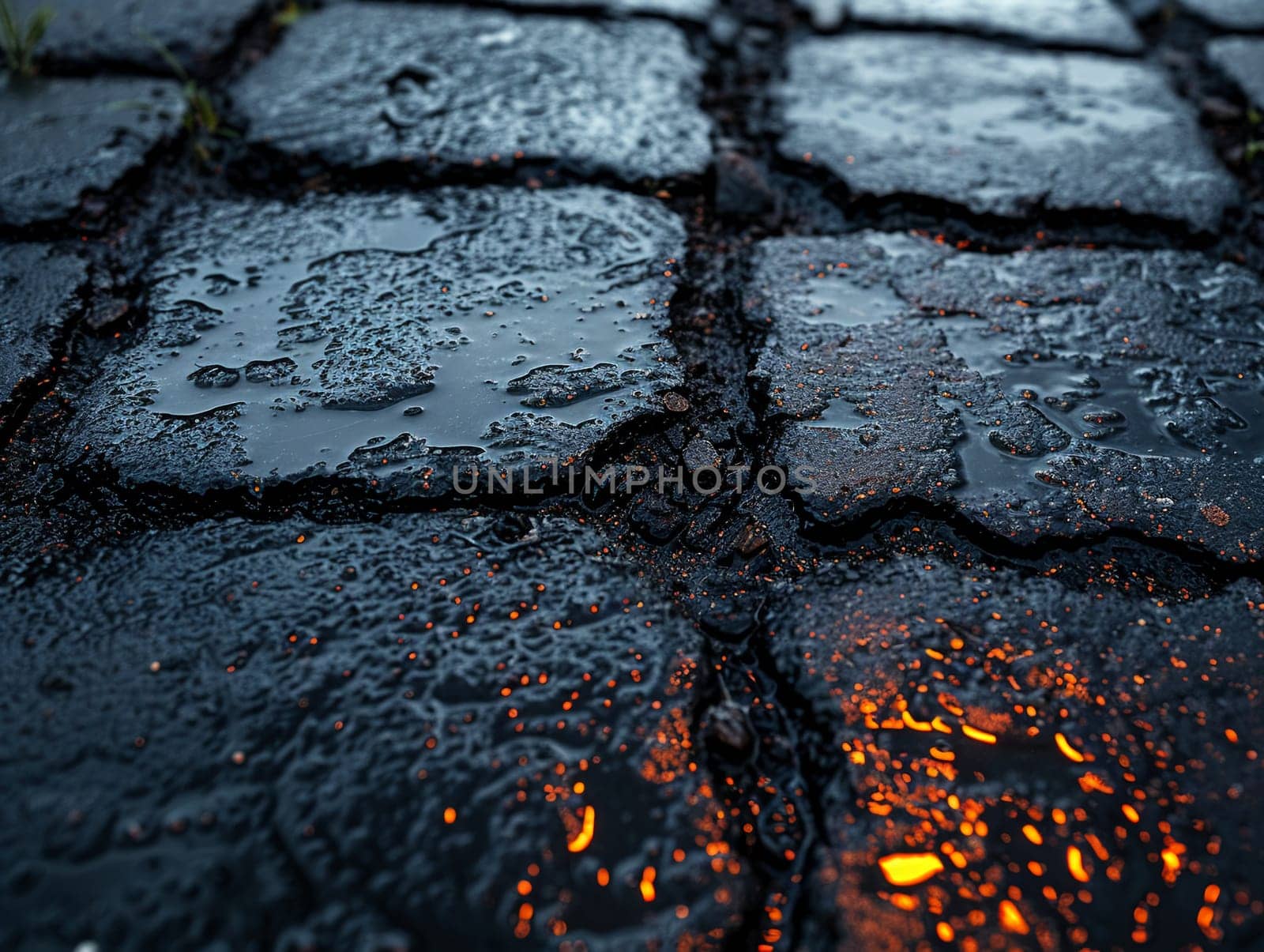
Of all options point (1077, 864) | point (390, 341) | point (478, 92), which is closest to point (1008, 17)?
point (478, 92)

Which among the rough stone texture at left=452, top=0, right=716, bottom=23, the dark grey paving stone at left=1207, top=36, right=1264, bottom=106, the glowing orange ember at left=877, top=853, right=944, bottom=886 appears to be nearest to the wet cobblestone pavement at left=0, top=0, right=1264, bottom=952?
the glowing orange ember at left=877, top=853, right=944, bottom=886

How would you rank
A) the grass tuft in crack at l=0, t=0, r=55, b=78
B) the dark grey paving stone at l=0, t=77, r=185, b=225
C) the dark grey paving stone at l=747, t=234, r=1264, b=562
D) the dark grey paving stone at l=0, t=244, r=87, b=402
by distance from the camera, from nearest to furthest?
1. the dark grey paving stone at l=747, t=234, r=1264, b=562
2. the dark grey paving stone at l=0, t=244, r=87, b=402
3. the dark grey paving stone at l=0, t=77, r=185, b=225
4. the grass tuft in crack at l=0, t=0, r=55, b=78

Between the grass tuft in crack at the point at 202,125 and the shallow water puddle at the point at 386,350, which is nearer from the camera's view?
the shallow water puddle at the point at 386,350

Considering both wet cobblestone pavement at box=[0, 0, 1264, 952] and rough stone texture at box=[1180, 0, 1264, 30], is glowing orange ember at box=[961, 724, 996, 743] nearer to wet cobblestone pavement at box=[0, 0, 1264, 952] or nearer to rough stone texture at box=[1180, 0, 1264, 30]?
wet cobblestone pavement at box=[0, 0, 1264, 952]

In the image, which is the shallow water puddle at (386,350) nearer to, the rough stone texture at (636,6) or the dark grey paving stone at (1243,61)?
the rough stone texture at (636,6)

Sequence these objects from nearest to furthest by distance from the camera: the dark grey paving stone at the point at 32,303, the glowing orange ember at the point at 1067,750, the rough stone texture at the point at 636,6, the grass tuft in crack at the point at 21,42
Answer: the glowing orange ember at the point at 1067,750 < the dark grey paving stone at the point at 32,303 < the grass tuft in crack at the point at 21,42 < the rough stone texture at the point at 636,6

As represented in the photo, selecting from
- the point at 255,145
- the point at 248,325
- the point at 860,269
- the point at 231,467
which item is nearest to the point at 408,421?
the point at 231,467

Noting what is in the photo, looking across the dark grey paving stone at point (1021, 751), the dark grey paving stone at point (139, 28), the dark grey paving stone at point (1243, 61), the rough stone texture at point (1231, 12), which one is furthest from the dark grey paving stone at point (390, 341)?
the rough stone texture at point (1231, 12)
